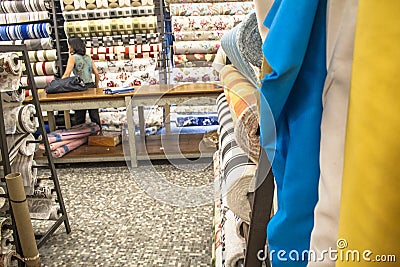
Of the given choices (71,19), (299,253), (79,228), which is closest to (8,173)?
(79,228)

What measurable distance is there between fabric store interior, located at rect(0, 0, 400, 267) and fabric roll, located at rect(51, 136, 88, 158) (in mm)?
37

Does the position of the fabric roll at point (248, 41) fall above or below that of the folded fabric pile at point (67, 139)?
above

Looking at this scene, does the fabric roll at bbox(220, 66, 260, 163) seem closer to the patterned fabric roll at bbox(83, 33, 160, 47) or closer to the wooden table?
the wooden table

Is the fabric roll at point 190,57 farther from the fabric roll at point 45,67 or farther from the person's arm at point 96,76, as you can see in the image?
the fabric roll at point 45,67

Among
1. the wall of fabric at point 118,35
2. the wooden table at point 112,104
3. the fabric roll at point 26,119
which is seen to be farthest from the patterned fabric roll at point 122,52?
the fabric roll at point 26,119

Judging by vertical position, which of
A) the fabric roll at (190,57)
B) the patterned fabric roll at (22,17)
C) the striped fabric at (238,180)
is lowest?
the fabric roll at (190,57)

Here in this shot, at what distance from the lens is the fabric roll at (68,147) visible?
364cm

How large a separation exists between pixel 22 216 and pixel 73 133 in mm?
2369

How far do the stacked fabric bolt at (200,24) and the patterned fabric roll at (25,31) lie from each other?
1776 mm

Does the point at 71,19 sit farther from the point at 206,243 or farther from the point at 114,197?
the point at 206,243

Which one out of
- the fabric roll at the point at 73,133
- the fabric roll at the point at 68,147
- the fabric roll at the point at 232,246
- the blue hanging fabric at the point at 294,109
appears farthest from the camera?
the fabric roll at the point at 73,133

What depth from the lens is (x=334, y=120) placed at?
39cm

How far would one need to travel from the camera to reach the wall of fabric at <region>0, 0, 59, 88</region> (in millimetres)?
4906

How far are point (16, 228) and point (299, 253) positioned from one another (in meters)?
1.66
